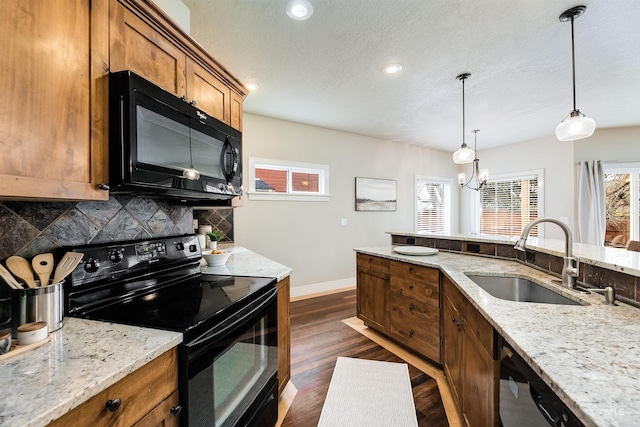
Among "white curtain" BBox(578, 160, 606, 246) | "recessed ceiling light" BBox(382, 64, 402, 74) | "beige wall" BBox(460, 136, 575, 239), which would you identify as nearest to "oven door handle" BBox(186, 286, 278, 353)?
"recessed ceiling light" BBox(382, 64, 402, 74)

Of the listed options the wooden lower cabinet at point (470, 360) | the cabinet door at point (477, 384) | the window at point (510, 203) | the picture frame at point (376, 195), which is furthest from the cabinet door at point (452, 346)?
the window at point (510, 203)

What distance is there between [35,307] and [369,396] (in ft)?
6.19

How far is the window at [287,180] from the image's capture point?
3.78m

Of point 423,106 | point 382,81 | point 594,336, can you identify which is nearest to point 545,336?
point 594,336

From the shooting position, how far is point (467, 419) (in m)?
1.46

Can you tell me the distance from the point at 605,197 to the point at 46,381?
21.8 ft

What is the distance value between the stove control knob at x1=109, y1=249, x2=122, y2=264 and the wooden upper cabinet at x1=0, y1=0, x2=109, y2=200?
40cm

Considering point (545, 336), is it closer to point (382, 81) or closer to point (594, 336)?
point (594, 336)

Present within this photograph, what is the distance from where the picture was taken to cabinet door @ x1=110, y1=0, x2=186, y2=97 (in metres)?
1.13

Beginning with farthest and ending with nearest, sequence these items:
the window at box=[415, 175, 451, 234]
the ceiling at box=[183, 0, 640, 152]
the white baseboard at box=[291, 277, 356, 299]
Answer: the window at box=[415, 175, 451, 234]
the white baseboard at box=[291, 277, 356, 299]
the ceiling at box=[183, 0, 640, 152]

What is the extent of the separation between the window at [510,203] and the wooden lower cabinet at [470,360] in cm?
446

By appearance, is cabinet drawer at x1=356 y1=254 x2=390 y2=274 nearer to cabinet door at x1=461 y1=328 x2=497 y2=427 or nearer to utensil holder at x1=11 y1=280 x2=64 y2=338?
cabinet door at x1=461 y1=328 x2=497 y2=427

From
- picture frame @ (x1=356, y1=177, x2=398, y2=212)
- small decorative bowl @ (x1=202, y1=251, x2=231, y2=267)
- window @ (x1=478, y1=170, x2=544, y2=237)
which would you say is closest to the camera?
small decorative bowl @ (x1=202, y1=251, x2=231, y2=267)

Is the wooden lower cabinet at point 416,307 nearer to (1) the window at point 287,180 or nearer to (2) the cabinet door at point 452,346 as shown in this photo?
(2) the cabinet door at point 452,346
